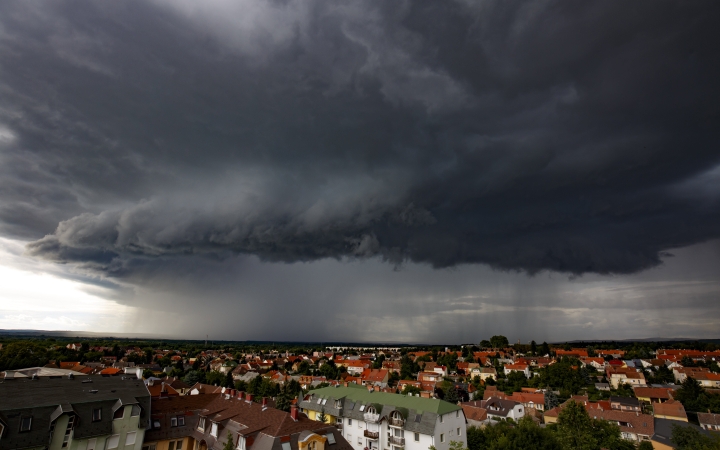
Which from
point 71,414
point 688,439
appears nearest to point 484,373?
point 688,439

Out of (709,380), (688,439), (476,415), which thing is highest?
(688,439)

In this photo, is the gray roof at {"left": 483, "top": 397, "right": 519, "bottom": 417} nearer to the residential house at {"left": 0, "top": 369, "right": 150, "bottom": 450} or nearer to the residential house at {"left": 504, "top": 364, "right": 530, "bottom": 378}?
the residential house at {"left": 0, "top": 369, "right": 150, "bottom": 450}

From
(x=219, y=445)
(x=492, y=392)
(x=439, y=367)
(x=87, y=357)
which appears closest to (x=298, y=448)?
(x=219, y=445)

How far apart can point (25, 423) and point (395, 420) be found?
4442 cm

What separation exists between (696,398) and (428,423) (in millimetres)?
119632

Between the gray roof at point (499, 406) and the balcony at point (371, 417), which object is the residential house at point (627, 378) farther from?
the balcony at point (371, 417)

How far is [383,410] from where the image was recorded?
57.8 m

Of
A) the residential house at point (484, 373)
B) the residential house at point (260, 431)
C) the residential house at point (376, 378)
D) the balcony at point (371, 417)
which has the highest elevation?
the residential house at point (260, 431)

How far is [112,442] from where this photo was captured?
1574 inches

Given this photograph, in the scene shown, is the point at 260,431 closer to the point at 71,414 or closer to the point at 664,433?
the point at 71,414

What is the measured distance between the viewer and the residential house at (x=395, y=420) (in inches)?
2101

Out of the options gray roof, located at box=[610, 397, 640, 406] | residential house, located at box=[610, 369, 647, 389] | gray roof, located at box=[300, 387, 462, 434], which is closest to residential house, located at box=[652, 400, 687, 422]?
gray roof, located at box=[610, 397, 640, 406]

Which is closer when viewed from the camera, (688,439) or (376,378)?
(688,439)

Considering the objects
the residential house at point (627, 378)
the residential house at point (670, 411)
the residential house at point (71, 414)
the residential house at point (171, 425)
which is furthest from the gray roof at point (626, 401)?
the residential house at point (71, 414)
